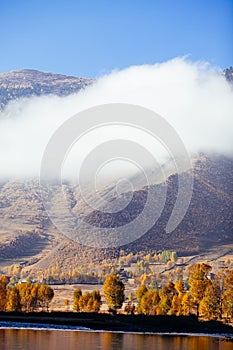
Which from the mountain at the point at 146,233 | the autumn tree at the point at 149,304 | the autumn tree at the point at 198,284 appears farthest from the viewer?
the mountain at the point at 146,233

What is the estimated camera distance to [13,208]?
185000 millimetres

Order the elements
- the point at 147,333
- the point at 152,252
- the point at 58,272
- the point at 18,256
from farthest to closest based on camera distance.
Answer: the point at 18,256, the point at 152,252, the point at 58,272, the point at 147,333

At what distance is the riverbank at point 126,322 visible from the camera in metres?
52.9

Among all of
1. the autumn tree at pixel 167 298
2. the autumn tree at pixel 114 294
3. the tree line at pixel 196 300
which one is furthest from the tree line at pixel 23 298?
the autumn tree at pixel 167 298

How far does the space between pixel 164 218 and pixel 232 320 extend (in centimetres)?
8787

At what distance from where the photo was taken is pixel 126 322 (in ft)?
191

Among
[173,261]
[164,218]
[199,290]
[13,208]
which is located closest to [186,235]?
[164,218]

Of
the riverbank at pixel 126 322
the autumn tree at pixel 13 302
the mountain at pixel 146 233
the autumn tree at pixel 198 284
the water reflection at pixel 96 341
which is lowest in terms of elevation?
the water reflection at pixel 96 341

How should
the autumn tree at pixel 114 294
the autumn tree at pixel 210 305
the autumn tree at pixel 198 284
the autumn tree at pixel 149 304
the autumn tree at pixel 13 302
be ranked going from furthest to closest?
the autumn tree at pixel 114 294 < the autumn tree at pixel 13 302 < the autumn tree at pixel 149 304 < the autumn tree at pixel 198 284 < the autumn tree at pixel 210 305

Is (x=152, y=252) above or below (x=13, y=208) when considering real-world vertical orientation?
below

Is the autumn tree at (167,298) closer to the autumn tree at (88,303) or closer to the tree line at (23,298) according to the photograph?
the autumn tree at (88,303)

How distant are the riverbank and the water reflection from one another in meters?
5.30

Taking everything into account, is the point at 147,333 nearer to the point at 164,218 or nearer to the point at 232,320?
the point at 232,320

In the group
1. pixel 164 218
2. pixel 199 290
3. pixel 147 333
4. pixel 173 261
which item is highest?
pixel 164 218
